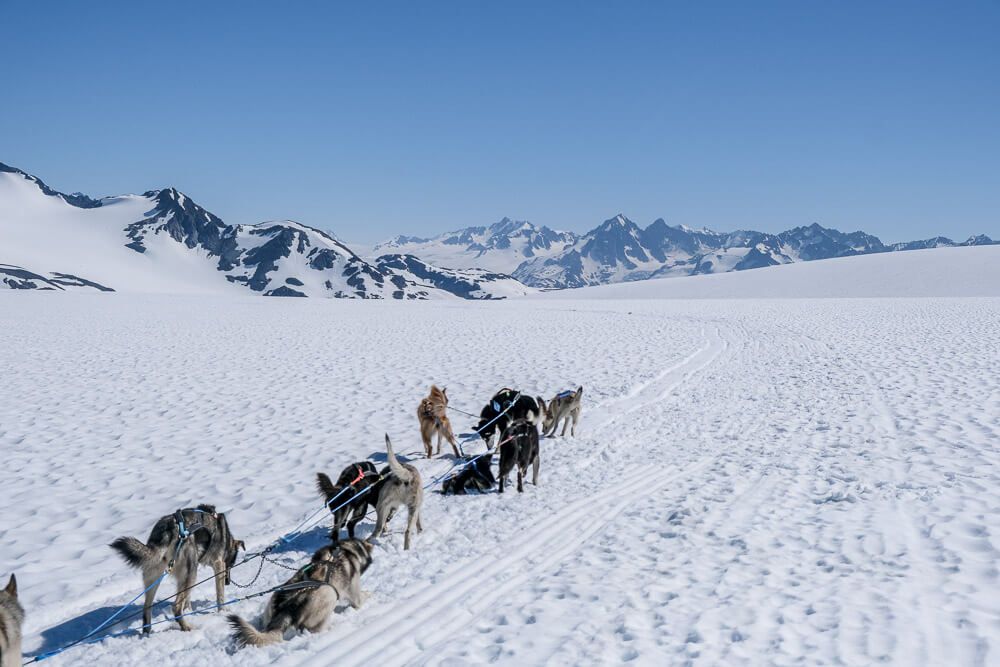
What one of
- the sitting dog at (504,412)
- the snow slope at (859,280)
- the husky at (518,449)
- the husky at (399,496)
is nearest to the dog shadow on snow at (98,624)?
the husky at (399,496)

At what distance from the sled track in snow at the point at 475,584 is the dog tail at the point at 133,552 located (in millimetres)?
1819

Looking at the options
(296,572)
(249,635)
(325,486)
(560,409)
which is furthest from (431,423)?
(249,635)

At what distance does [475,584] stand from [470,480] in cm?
332

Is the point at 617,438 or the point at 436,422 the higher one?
the point at 436,422

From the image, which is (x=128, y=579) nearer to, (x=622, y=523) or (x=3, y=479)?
(x=3, y=479)

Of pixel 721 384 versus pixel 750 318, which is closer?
pixel 721 384

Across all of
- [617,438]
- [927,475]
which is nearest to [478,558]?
[617,438]

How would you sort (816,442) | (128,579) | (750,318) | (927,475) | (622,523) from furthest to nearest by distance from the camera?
(750,318) → (816,442) → (927,475) → (622,523) → (128,579)

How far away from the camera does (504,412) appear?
12672mm

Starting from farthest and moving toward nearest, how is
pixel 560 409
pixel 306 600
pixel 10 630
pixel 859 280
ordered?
pixel 859 280, pixel 560 409, pixel 306 600, pixel 10 630

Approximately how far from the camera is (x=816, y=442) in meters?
13.2

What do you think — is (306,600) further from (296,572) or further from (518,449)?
(518,449)

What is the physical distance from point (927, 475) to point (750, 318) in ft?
136

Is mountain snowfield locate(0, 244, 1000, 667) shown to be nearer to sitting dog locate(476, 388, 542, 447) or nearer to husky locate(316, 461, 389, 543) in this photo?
husky locate(316, 461, 389, 543)
